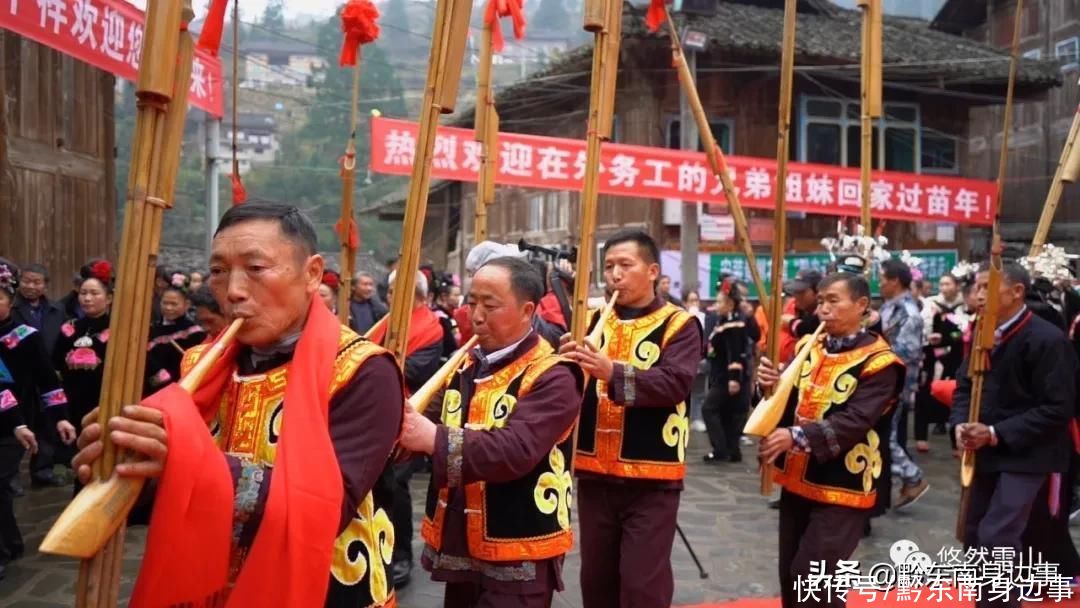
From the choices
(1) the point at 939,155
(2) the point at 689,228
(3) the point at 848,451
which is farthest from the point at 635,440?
(1) the point at 939,155

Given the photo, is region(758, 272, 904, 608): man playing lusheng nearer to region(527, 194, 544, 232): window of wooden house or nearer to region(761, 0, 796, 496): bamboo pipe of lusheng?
region(761, 0, 796, 496): bamboo pipe of lusheng

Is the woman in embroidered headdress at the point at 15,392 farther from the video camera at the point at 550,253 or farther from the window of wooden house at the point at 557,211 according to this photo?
the window of wooden house at the point at 557,211

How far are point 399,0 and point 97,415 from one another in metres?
50.9

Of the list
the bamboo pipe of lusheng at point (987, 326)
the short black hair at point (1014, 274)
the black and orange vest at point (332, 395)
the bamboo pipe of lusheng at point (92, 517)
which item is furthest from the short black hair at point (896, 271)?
the bamboo pipe of lusheng at point (92, 517)

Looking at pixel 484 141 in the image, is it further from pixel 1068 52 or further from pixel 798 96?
pixel 1068 52

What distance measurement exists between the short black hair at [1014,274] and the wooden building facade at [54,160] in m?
7.77

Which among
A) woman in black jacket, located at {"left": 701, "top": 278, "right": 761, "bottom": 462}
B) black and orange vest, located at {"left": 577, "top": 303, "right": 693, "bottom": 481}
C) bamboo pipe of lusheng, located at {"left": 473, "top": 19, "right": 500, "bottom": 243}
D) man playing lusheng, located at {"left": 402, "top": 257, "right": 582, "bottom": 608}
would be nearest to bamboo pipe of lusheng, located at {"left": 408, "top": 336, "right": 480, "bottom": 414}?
man playing lusheng, located at {"left": 402, "top": 257, "right": 582, "bottom": 608}

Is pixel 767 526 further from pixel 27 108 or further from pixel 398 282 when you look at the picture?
pixel 27 108

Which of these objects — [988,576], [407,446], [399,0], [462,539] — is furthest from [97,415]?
[399,0]

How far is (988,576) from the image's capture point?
427 cm

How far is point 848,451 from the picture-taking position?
413 centimetres

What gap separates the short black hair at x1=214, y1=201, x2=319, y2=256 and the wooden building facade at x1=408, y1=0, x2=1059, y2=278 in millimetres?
13292

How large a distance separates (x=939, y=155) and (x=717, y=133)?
15.2 feet

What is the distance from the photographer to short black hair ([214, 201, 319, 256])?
81.7 inches
